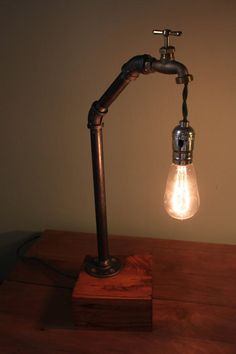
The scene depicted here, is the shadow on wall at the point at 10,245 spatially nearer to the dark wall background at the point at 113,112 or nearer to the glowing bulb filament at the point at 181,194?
the dark wall background at the point at 113,112

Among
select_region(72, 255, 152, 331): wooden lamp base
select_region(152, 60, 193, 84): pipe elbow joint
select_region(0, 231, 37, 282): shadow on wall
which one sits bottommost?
select_region(0, 231, 37, 282): shadow on wall

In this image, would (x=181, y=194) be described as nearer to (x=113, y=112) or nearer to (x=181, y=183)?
(x=181, y=183)

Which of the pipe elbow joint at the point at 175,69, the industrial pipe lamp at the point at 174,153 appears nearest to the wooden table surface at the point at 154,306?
the industrial pipe lamp at the point at 174,153

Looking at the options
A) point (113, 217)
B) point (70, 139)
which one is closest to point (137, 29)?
point (70, 139)

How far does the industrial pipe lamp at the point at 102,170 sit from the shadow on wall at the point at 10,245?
0.45 m

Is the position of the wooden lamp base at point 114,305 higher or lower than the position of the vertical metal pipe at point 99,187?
lower

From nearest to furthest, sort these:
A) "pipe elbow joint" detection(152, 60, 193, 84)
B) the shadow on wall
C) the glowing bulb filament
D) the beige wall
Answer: "pipe elbow joint" detection(152, 60, 193, 84) → the glowing bulb filament → the beige wall → the shadow on wall

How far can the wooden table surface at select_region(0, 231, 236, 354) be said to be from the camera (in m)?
0.63

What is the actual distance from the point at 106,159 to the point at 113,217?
185mm

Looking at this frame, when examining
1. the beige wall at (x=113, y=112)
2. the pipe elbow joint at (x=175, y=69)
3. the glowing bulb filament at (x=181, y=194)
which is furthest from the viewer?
the beige wall at (x=113, y=112)

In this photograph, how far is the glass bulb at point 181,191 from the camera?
67cm

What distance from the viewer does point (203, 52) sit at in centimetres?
83

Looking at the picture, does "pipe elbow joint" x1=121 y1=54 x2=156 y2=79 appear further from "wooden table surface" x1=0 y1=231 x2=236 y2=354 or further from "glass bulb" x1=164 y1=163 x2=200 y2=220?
"wooden table surface" x1=0 y1=231 x2=236 y2=354

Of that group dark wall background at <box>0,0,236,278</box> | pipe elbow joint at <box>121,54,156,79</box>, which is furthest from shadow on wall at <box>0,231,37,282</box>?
pipe elbow joint at <box>121,54,156,79</box>
